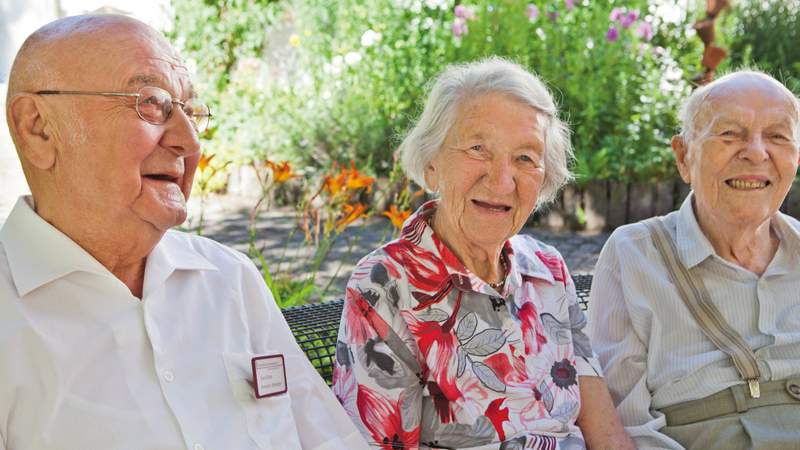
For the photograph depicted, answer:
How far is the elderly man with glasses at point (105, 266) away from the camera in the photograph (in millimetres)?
1505

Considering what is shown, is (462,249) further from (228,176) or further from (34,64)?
(228,176)

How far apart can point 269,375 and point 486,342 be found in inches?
21.1

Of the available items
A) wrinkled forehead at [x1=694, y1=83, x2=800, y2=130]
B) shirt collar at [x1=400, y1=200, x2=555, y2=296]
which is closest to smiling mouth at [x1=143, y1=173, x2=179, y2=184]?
shirt collar at [x1=400, y1=200, x2=555, y2=296]

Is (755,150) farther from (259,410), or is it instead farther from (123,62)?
(123,62)

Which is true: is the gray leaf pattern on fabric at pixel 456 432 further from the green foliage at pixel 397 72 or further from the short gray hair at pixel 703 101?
the green foliage at pixel 397 72

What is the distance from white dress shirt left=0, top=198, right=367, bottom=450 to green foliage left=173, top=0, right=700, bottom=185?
4.15 metres

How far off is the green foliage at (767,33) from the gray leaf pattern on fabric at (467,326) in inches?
285

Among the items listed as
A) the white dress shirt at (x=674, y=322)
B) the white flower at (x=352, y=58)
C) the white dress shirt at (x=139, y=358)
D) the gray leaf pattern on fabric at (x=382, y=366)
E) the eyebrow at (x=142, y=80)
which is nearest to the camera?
the white dress shirt at (x=139, y=358)

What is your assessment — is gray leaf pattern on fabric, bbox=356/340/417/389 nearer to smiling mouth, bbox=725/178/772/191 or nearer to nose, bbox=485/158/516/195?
nose, bbox=485/158/516/195

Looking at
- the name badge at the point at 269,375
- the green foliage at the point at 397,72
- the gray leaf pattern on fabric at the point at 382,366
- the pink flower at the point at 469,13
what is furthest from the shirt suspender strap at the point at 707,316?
the pink flower at the point at 469,13

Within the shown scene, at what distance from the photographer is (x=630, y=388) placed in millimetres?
2305

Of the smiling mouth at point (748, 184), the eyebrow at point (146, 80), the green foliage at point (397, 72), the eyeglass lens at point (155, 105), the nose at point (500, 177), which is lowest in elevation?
the green foliage at point (397, 72)

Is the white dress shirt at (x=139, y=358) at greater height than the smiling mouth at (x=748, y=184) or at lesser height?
lesser

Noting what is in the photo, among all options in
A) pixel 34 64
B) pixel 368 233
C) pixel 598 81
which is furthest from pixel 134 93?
pixel 598 81
